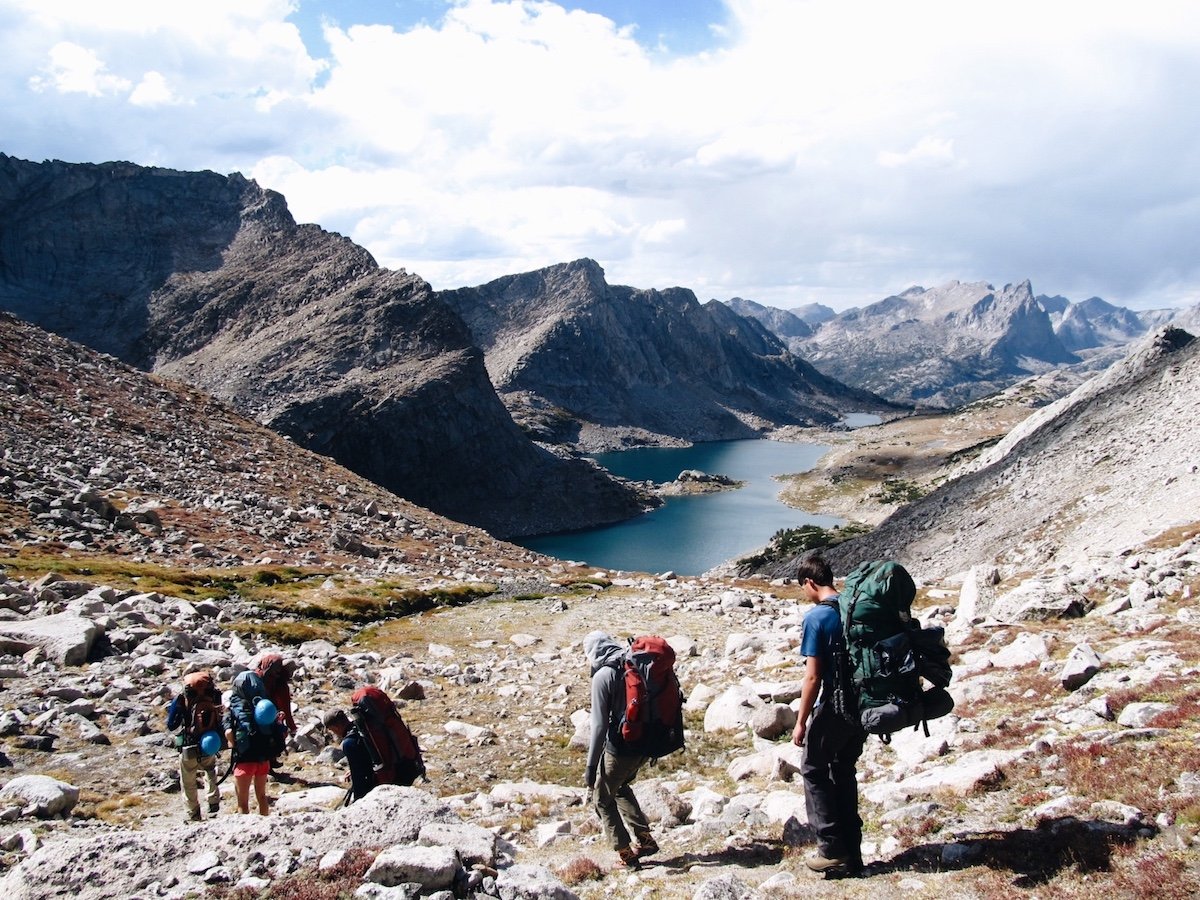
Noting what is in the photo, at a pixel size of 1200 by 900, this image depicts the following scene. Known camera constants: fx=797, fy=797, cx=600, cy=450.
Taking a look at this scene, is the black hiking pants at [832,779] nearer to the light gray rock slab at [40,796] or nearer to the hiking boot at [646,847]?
the hiking boot at [646,847]

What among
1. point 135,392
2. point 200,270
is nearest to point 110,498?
point 135,392

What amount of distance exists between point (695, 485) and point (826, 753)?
14282cm

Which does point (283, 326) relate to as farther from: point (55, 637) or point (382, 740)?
point (382, 740)

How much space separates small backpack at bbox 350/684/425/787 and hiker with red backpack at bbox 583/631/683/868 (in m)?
2.54

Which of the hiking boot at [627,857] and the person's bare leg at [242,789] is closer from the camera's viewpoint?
the hiking boot at [627,857]

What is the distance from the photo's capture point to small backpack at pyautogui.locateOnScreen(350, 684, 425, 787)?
10148 millimetres

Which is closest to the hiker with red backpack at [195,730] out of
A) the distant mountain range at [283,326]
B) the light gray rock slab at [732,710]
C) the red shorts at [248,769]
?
the red shorts at [248,769]

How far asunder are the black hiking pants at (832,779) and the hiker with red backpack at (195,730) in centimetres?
873

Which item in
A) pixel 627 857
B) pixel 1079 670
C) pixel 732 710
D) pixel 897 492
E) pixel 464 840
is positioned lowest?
pixel 732 710

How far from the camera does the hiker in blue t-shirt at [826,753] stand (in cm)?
792

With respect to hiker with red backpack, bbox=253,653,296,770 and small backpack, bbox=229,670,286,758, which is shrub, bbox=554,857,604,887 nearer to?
small backpack, bbox=229,670,286,758

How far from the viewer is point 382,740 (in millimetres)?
10227

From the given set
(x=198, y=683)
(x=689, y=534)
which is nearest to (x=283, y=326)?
(x=689, y=534)

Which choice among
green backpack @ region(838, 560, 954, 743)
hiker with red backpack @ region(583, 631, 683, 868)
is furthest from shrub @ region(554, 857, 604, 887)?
green backpack @ region(838, 560, 954, 743)
